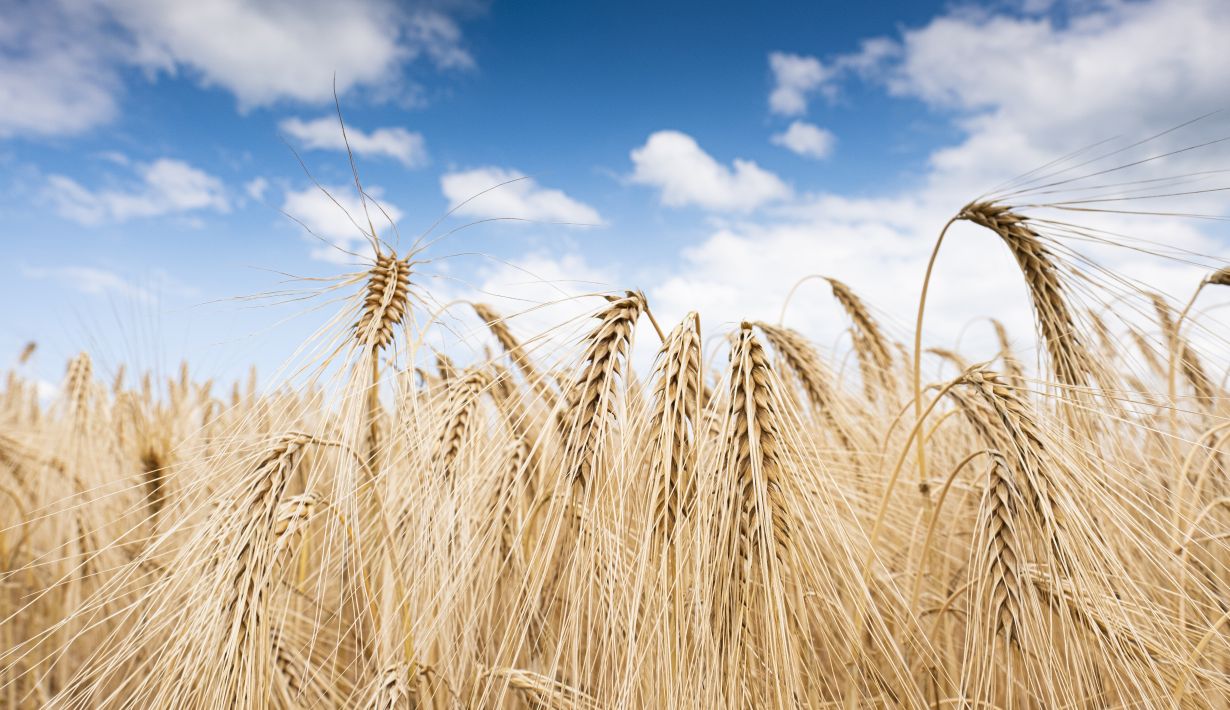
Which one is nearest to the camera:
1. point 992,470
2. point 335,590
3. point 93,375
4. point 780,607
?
point 780,607

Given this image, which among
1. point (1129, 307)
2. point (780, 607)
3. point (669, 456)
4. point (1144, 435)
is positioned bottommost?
point (780, 607)

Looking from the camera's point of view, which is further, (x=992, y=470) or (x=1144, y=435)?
(x=1144, y=435)

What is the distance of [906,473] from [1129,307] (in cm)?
91

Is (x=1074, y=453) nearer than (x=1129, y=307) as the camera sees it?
Yes

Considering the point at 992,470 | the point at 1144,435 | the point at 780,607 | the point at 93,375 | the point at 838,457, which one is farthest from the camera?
the point at 93,375

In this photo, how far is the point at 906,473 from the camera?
2.19 meters

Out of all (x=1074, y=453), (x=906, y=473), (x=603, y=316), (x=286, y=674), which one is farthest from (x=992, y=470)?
(x=286, y=674)

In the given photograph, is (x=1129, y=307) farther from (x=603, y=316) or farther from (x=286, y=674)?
(x=286, y=674)

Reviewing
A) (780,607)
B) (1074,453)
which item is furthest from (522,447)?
(1074,453)

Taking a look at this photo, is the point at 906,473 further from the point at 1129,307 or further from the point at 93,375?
the point at 93,375

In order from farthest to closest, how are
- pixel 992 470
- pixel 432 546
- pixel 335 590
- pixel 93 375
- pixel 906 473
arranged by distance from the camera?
pixel 93 375 → pixel 335 590 → pixel 906 473 → pixel 432 546 → pixel 992 470

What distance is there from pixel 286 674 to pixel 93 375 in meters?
2.03

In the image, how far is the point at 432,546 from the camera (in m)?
1.41

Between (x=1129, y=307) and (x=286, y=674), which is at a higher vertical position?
(x=1129, y=307)
